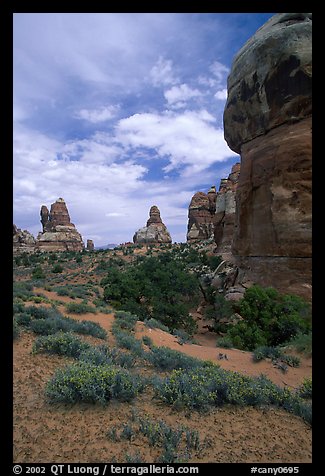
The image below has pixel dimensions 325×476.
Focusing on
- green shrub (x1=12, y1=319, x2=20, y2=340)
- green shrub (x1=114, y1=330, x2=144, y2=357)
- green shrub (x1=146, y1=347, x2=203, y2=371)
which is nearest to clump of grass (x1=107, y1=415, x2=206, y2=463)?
green shrub (x1=146, y1=347, x2=203, y2=371)

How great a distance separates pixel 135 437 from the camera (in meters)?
2.96

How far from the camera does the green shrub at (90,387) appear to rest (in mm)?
3587

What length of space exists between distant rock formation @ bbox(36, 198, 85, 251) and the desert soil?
69368 mm

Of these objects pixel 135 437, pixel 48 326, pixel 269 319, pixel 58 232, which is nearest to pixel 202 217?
pixel 58 232

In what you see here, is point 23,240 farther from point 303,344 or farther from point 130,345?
point 303,344

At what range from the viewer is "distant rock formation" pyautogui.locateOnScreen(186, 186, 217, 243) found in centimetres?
5906

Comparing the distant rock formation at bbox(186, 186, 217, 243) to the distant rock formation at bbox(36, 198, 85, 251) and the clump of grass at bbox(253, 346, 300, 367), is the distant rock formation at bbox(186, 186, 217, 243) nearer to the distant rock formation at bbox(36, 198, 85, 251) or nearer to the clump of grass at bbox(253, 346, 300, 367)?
the distant rock formation at bbox(36, 198, 85, 251)

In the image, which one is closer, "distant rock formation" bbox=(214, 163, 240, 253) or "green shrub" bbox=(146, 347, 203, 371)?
"green shrub" bbox=(146, 347, 203, 371)

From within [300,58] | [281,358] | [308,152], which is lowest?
[281,358]

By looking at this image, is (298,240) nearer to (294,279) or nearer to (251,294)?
(294,279)

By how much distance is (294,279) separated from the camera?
11828mm
